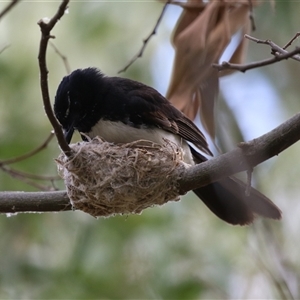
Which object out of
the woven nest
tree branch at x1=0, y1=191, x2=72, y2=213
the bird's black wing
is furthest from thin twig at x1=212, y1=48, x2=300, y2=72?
the bird's black wing

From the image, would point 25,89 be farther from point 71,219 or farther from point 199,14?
point 199,14

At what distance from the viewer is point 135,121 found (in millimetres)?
3766

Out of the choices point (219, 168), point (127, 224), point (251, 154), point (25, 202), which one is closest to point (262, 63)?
point (251, 154)

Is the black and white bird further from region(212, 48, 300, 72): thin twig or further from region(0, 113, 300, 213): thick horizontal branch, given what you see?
region(212, 48, 300, 72): thin twig

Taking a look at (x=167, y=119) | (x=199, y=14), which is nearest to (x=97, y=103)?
(x=167, y=119)

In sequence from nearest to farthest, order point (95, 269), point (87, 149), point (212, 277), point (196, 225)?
1. point (87, 149)
2. point (95, 269)
3. point (212, 277)
4. point (196, 225)

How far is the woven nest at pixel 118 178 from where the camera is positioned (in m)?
3.19

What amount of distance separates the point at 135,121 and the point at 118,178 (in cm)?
63

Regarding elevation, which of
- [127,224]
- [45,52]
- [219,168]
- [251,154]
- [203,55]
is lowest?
[127,224]

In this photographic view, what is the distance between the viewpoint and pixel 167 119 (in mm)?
3873

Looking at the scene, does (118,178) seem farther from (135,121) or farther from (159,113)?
(159,113)

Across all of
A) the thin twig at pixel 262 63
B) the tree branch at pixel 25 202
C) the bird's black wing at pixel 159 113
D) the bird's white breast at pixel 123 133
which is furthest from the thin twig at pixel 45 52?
the bird's black wing at pixel 159 113

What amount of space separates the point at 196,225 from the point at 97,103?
2.41 metres

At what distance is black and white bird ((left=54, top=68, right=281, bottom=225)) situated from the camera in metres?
3.71
